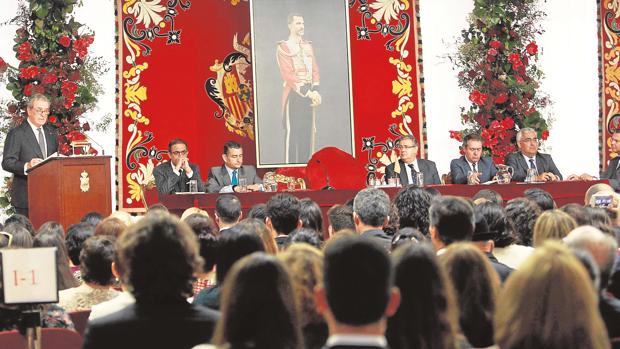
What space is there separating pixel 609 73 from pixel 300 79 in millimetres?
3145

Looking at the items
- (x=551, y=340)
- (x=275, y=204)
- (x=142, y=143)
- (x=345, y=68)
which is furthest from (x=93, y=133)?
(x=551, y=340)

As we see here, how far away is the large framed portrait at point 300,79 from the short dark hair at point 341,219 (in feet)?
12.9

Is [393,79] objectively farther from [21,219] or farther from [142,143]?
[21,219]

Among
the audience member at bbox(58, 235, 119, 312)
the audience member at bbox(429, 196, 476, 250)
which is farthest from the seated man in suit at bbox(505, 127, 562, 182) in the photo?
the audience member at bbox(58, 235, 119, 312)

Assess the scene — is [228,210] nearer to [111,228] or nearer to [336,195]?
[111,228]

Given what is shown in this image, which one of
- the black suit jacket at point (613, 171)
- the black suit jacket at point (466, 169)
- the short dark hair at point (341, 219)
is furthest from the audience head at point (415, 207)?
the black suit jacket at point (613, 171)

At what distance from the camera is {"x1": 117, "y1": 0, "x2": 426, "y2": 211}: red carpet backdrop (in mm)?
9297

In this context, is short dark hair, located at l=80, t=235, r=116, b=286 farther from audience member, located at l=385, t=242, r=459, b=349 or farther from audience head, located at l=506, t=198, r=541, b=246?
audience head, located at l=506, t=198, r=541, b=246

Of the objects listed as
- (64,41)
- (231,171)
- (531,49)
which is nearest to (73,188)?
(64,41)

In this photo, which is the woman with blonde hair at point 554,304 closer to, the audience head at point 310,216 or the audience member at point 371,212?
the audience member at point 371,212

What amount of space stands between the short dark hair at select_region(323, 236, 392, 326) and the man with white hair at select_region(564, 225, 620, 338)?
3.07 ft

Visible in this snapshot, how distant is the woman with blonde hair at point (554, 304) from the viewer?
1.97m

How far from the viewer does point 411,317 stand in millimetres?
2219

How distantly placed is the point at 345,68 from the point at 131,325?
23.8 feet
